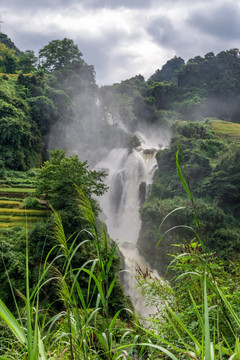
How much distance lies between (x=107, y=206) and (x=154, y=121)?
19.1m

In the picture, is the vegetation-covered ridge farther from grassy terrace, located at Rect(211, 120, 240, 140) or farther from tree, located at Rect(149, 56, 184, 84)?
tree, located at Rect(149, 56, 184, 84)

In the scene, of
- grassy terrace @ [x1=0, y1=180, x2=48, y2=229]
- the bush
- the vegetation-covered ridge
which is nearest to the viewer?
the vegetation-covered ridge

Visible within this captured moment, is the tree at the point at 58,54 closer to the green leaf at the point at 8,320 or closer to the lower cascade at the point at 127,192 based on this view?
the lower cascade at the point at 127,192

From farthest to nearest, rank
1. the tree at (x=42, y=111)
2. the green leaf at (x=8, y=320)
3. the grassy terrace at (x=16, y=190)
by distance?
the tree at (x=42, y=111) < the grassy terrace at (x=16, y=190) < the green leaf at (x=8, y=320)

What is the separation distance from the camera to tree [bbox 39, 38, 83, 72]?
32344 mm

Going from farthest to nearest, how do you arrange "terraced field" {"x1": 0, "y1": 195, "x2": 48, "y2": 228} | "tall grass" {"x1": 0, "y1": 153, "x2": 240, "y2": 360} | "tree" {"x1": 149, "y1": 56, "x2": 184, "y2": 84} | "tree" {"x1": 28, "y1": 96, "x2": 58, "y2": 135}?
"tree" {"x1": 149, "y1": 56, "x2": 184, "y2": 84} < "tree" {"x1": 28, "y1": 96, "x2": 58, "y2": 135} < "terraced field" {"x1": 0, "y1": 195, "x2": 48, "y2": 228} < "tall grass" {"x1": 0, "y1": 153, "x2": 240, "y2": 360}

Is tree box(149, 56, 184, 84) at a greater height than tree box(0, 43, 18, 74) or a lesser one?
greater

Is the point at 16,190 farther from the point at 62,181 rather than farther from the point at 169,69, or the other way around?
the point at 169,69

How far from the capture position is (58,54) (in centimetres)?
3231

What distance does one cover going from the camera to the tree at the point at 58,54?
106ft

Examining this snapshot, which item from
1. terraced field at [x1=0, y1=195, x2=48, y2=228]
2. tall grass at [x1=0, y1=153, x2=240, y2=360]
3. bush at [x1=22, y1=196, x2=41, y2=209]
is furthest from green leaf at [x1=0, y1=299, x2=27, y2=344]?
bush at [x1=22, y1=196, x2=41, y2=209]

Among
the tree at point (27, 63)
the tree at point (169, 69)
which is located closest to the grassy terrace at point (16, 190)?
the tree at point (27, 63)

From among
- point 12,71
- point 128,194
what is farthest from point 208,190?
A: point 12,71

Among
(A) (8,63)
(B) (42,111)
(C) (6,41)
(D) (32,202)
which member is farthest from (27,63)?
(D) (32,202)
